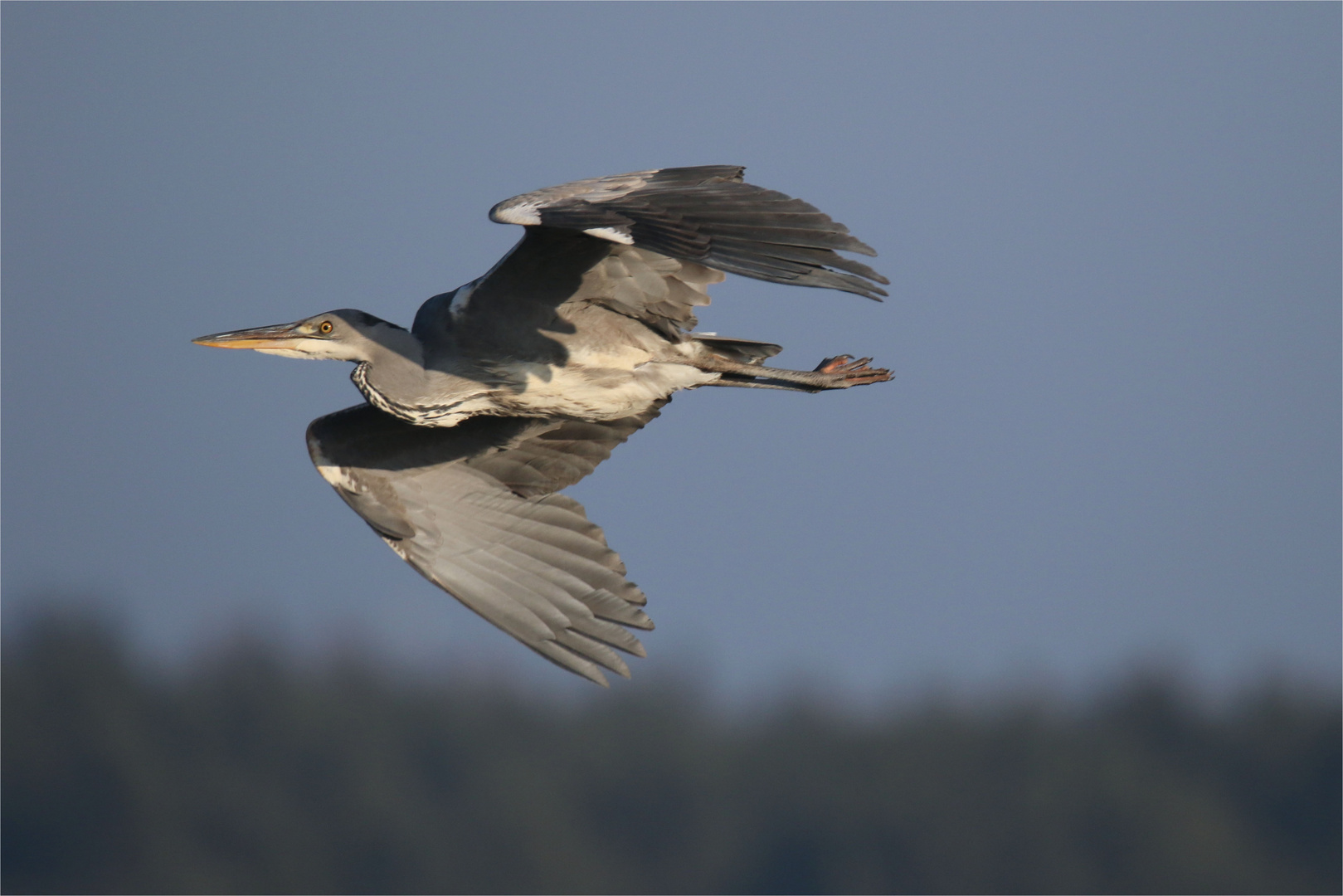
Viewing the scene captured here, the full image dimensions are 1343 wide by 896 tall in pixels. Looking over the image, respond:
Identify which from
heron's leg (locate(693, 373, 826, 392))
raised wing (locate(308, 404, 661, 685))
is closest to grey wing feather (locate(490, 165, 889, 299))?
heron's leg (locate(693, 373, 826, 392))

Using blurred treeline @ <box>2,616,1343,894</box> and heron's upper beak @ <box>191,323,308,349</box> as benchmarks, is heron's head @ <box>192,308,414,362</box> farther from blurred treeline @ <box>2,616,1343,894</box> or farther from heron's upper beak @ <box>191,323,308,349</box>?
blurred treeline @ <box>2,616,1343,894</box>

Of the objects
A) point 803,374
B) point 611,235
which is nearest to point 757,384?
point 803,374

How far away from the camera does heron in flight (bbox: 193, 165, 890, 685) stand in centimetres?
601

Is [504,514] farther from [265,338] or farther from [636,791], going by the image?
[636,791]

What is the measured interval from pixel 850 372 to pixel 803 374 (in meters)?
0.29

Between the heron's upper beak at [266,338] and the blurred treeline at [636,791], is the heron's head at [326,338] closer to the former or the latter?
the heron's upper beak at [266,338]

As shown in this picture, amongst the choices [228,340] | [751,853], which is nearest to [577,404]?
[228,340]

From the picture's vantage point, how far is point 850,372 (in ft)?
25.1

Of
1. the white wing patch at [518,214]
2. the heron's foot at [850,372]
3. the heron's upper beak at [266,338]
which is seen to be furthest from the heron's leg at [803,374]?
the heron's upper beak at [266,338]

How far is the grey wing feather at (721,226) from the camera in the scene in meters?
5.70

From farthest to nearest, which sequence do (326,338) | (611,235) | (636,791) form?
(636,791) → (326,338) → (611,235)

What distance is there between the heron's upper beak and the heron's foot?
2412 mm

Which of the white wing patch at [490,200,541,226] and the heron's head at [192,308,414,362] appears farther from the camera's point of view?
the heron's head at [192,308,414,362]

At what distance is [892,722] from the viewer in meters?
55.1
